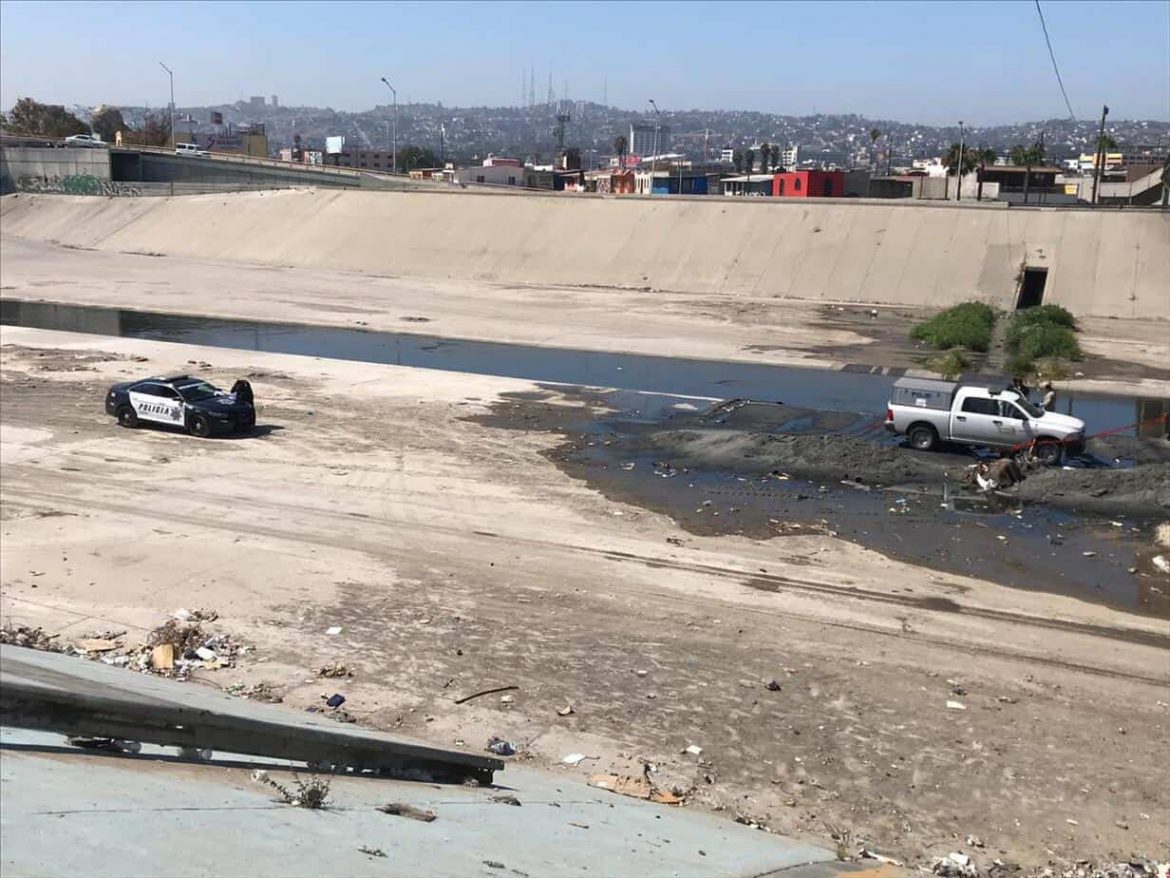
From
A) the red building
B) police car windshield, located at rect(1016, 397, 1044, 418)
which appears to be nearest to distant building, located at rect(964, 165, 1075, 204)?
the red building

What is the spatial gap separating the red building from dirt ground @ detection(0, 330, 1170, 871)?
6876cm

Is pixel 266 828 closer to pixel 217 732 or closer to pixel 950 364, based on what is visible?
pixel 217 732

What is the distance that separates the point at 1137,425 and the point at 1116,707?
2100cm

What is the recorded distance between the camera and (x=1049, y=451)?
25.7 m

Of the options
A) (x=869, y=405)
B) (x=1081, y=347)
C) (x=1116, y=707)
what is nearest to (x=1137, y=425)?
(x=869, y=405)

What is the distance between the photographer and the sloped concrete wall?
57594 millimetres

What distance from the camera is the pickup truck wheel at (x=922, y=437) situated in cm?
2681

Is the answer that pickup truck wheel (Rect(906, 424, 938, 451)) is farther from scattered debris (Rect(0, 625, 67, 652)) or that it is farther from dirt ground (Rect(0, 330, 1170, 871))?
scattered debris (Rect(0, 625, 67, 652))

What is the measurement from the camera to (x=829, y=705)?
542 inches

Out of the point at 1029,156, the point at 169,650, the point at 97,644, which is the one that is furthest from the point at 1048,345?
the point at 1029,156

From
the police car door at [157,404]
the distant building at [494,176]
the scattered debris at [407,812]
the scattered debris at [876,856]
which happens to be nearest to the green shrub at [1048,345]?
the police car door at [157,404]

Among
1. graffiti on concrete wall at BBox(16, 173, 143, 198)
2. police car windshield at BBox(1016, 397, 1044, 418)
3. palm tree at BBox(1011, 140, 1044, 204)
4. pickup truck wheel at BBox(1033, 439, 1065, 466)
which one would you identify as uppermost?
palm tree at BBox(1011, 140, 1044, 204)

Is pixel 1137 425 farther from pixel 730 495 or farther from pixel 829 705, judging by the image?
pixel 829 705

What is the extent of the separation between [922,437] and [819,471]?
3374mm
